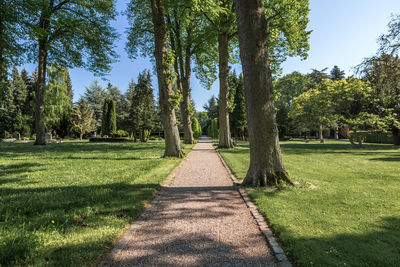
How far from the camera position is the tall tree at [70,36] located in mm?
18094

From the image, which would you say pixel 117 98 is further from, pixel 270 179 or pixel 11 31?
pixel 270 179

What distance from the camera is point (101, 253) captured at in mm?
2664

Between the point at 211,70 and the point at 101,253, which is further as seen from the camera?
the point at 211,70

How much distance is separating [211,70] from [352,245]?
22.9 metres

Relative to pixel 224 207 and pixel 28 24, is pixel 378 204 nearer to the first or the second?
pixel 224 207

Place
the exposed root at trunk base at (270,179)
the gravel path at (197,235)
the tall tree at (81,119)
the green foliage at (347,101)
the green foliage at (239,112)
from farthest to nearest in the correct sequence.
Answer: the tall tree at (81,119)
the green foliage at (239,112)
the green foliage at (347,101)
the exposed root at trunk base at (270,179)
the gravel path at (197,235)

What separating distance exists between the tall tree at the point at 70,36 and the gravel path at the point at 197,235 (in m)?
19.0

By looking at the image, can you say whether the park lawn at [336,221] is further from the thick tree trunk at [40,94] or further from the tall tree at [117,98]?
the tall tree at [117,98]

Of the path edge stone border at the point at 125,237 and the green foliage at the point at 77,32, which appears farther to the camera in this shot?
the green foliage at the point at 77,32

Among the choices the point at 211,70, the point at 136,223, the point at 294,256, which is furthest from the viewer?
the point at 211,70

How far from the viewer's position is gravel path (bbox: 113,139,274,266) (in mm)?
2617

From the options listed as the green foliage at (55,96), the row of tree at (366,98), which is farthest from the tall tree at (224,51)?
the green foliage at (55,96)

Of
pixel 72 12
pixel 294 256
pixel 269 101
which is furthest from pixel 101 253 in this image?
pixel 72 12

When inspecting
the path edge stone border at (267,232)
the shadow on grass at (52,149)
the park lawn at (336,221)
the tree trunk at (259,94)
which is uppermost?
the tree trunk at (259,94)
